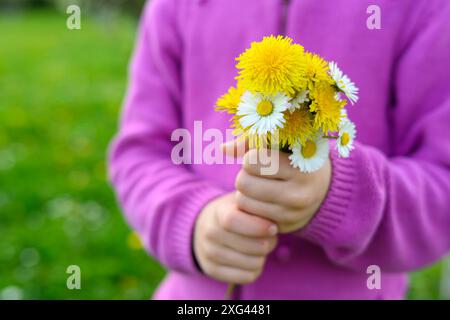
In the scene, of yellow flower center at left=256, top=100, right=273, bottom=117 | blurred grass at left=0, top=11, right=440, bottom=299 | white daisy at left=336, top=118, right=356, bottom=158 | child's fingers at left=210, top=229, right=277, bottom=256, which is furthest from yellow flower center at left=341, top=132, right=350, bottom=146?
blurred grass at left=0, top=11, right=440, bottom=299

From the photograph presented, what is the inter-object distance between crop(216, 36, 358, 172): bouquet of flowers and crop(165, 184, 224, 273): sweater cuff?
326 millimetres


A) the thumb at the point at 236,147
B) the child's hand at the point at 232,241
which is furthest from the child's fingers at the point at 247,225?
the thumb at the point at 236,147

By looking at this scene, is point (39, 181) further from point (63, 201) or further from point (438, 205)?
point (438, 205)

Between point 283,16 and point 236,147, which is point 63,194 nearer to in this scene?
point 283,16

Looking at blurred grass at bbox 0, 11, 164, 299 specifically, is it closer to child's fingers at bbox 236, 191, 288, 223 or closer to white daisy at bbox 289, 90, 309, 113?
child's fingers at bbox 236, 191, 288, 223

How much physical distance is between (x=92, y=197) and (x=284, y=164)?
6.46 feet

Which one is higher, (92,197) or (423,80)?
(423,80)

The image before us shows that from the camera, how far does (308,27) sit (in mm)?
938

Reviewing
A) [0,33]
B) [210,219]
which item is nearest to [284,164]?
[210,219]

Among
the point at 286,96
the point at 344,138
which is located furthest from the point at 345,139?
the point at 286,96

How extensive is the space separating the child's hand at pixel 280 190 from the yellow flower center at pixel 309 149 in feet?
0.11
